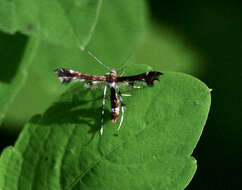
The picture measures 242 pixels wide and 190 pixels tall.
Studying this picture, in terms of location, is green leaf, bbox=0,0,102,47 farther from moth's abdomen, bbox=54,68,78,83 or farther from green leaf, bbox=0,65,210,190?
green leaf, bbox=0,65,210,190

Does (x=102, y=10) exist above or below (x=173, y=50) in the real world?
above

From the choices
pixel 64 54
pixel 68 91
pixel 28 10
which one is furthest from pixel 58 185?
pixel 64 54

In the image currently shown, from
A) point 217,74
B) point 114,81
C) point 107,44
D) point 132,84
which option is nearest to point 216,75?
point 217,74

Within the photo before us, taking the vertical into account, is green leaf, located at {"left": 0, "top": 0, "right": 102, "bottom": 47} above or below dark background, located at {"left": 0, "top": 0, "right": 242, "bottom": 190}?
above

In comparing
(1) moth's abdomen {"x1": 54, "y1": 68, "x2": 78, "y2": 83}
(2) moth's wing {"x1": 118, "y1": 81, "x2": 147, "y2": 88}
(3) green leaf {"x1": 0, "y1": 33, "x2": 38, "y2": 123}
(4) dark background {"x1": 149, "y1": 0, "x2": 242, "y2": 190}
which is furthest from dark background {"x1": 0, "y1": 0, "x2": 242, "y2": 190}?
(2) moth's wing {"x1": 118, "y1": 81, "x2": 147, "y2": 88}

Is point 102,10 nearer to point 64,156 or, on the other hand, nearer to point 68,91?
point 68,91

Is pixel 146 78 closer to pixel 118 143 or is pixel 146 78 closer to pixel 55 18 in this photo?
pixel 118 143

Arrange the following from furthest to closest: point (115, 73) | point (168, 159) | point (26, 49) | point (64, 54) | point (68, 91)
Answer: point (64, 54) → point (26, 49) → point (115, 73) → point (68, 91) → point (168, 159)
